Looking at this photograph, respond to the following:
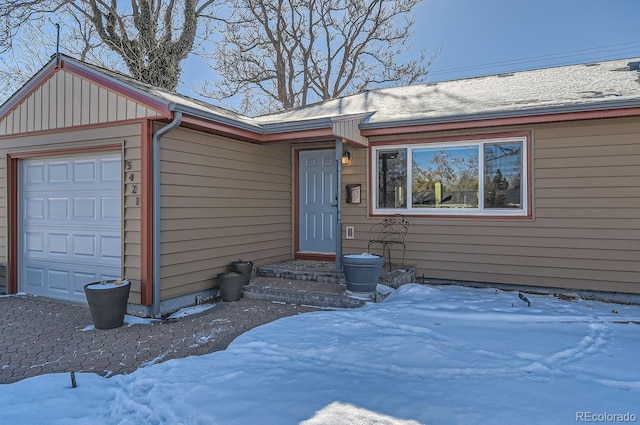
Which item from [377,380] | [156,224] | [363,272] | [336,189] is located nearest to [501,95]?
[336,189]

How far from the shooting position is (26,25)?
12.4 meters

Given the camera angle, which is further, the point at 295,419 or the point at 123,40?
the point at 123,40

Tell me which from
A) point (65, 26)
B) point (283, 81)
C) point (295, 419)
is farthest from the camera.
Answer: point (283, 81)

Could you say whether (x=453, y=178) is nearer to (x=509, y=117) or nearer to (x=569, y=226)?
(x=509, y=117)

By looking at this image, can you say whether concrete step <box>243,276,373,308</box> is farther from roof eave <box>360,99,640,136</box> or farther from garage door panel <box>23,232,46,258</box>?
garage door panel <box>23,232,46,258</box>

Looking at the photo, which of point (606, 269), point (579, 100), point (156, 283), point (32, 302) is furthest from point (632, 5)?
point (32, 302)

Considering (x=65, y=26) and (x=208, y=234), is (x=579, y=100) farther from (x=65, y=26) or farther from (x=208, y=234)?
(x=65, y=26)

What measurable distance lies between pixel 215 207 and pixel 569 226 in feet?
15.8

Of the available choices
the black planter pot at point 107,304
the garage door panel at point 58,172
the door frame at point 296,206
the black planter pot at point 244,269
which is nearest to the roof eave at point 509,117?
the door frame at point 296,206

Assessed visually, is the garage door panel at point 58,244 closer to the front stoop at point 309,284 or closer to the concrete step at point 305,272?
the front stoop at point 309,284

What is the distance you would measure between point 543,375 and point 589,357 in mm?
646

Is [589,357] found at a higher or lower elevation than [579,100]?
lower

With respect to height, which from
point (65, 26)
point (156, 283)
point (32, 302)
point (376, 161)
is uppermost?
point (65, 26)

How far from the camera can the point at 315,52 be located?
16.2 metres
